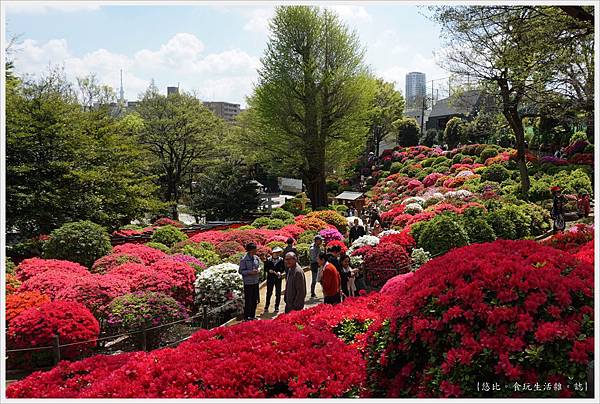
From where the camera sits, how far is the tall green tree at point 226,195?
27422 mm

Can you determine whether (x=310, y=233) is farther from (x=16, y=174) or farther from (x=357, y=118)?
(x=357, y=118)

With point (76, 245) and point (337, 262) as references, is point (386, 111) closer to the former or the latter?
point (76, 245)

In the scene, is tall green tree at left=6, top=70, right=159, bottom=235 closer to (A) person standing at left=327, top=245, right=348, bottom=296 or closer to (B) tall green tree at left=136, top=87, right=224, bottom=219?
(A) person standing at left=327, top=245, right=348, bottom=296

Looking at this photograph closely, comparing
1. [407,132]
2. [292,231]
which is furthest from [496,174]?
[407,132]

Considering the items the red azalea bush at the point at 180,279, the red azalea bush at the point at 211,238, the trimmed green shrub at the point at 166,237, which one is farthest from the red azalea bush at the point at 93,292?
the trimmed green shrub at the point at 166,237

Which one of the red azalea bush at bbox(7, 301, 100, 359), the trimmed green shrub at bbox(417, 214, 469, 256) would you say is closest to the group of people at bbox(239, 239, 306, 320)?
the red azalea bush at bbox(7, 301, 100, 359)

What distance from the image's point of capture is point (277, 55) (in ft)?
88.1

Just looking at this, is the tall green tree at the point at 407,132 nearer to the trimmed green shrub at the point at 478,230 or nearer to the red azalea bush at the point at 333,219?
the red azalea bush at the point at 333,219

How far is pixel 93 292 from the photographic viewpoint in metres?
8.22

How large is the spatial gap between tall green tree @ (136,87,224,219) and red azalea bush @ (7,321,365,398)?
26.5m

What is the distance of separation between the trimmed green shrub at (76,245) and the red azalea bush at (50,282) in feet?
8.01

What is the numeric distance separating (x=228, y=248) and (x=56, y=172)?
20.4 ft

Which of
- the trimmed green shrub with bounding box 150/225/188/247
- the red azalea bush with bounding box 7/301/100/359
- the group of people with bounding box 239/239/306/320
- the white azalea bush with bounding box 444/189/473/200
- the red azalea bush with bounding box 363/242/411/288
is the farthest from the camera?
the white azalea bush with bounding box 444/189/473/200

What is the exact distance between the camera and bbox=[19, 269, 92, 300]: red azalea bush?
340 inches
